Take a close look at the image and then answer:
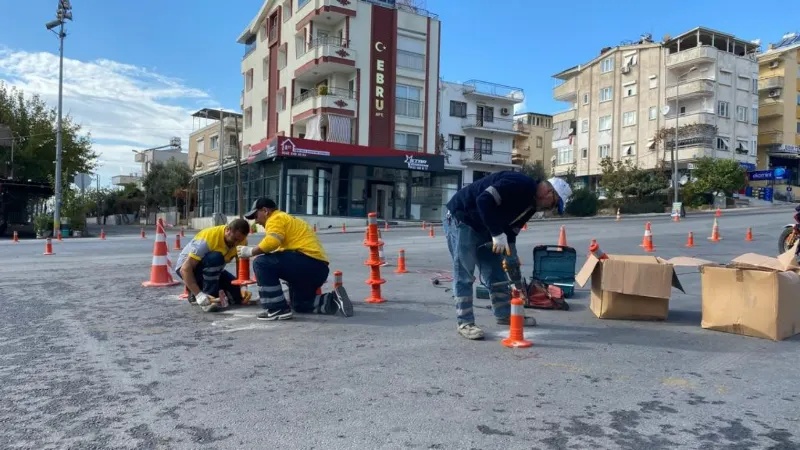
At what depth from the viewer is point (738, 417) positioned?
3457 mm

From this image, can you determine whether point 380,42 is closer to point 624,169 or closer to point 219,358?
point 624,169

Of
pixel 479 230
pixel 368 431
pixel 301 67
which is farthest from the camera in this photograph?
pixel 301 67

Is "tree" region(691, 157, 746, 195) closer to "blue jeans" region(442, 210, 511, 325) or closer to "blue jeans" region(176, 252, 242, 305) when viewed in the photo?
"blue jeans" region(442, 210, 511, 325)

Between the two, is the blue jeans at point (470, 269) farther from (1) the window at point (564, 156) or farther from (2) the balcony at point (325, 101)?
(1) the window at point (564, 156)

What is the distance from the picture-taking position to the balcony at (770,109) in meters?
58.2

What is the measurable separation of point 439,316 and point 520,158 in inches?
2518

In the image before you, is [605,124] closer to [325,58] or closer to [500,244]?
[325,58]

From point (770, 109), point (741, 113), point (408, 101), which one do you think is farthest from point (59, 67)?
point (770, 109)

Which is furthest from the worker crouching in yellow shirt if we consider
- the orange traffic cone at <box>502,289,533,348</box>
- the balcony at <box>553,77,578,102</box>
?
the balcony at <box>553,77,578,102</box>

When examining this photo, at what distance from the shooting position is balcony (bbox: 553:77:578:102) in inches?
2469

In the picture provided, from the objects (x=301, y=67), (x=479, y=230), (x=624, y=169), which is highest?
(x=301, y=67)

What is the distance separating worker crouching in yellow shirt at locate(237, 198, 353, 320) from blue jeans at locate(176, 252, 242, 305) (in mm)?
663

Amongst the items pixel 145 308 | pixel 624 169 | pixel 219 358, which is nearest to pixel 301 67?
pixel 624 169

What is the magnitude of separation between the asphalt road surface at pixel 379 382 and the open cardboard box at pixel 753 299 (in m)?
0.16
